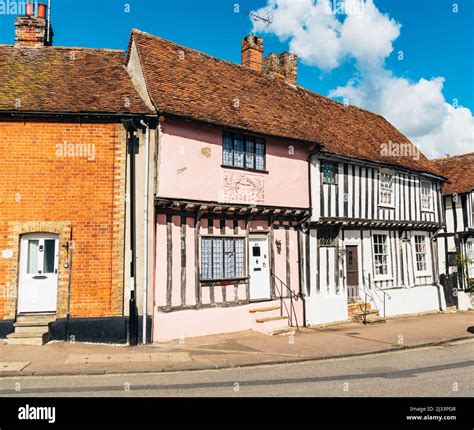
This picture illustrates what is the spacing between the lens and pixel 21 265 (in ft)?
36.6

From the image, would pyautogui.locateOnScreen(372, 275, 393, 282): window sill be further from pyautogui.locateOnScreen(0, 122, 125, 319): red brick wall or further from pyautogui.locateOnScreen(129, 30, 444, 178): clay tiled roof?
pyautogui.locateOnScreen(0, 122, 125, 319): red brick wall

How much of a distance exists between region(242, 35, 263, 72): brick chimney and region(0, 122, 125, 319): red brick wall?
29.1ft

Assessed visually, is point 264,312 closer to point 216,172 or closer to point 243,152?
point 216,172

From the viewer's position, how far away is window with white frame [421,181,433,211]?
19.9 meters

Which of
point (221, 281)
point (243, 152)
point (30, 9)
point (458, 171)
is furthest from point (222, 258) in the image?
point (458, 171)

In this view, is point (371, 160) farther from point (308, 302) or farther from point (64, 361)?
point (64, 361)

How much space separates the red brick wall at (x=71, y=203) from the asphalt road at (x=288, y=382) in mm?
3459

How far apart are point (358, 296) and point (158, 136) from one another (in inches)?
393

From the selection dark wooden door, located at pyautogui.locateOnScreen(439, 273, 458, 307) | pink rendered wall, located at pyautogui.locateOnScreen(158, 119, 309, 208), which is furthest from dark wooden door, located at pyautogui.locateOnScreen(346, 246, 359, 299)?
dark wooden door, located at pyautogui.locateOnScreen(439, 273, 458, 307)

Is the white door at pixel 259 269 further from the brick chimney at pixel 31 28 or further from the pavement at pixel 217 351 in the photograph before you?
the brick chimney at pixel 31 28

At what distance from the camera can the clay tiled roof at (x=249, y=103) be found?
1302 cm

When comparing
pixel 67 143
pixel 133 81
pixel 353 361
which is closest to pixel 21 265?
pixel 67 143

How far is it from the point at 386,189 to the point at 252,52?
27.1 feet

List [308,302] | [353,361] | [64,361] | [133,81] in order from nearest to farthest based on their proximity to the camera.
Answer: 1. [64,361]
2. [353,361]
3. [133,81]
4. [308,302]
